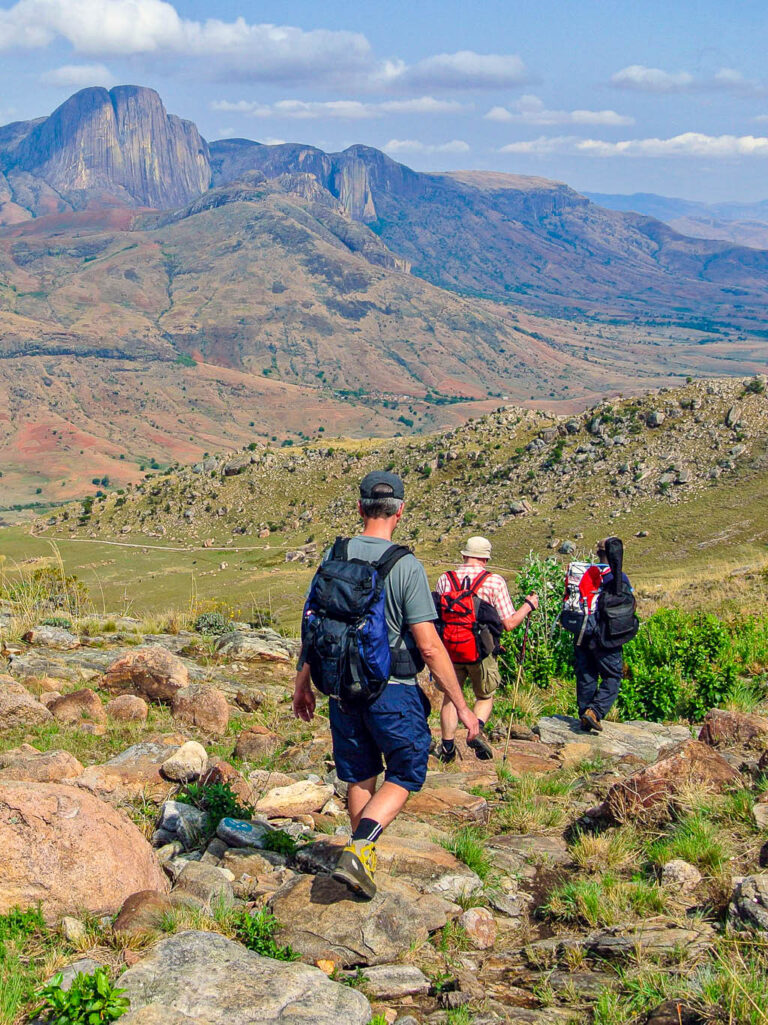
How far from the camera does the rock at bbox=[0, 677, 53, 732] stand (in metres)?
7.88

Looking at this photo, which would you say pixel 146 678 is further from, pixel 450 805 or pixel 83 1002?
pixel 83 1002

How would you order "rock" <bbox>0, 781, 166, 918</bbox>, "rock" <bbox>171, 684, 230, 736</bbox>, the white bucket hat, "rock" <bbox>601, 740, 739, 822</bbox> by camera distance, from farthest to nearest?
"rock" <bbox>171, 684, 230, 736</bbox> < the white bucket hat < "rock" <bbox>601, 740, 739, 822</bbox> < "rock" <bbox>0, 781, 166, 918</bbox>

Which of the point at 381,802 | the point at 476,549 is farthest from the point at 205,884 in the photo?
the point at 476,549

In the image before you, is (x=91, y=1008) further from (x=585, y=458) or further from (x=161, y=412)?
(x=161, y=412)

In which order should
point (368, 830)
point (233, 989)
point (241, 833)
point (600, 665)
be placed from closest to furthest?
1. point (233, 989)
2. point (368, 830)
3. point (241, 833)
4. point (600, 665)

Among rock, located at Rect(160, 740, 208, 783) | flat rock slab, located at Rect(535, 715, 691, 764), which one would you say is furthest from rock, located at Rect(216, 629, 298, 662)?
rock, located at Rect(160, 740, 208, 783)

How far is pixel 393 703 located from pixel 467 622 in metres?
2.50

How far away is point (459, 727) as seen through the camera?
7.98 metres

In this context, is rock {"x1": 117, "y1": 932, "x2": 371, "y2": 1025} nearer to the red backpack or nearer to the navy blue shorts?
the navy blue shorts

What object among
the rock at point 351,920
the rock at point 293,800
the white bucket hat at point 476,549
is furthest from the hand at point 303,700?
the white bucket hat at point 476,549

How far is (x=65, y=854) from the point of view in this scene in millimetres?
4312

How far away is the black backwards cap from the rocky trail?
193cm

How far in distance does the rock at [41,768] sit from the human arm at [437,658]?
3004 mm

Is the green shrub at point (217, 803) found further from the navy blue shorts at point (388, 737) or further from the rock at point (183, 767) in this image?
the navy blue shorts at point (388, 737)
